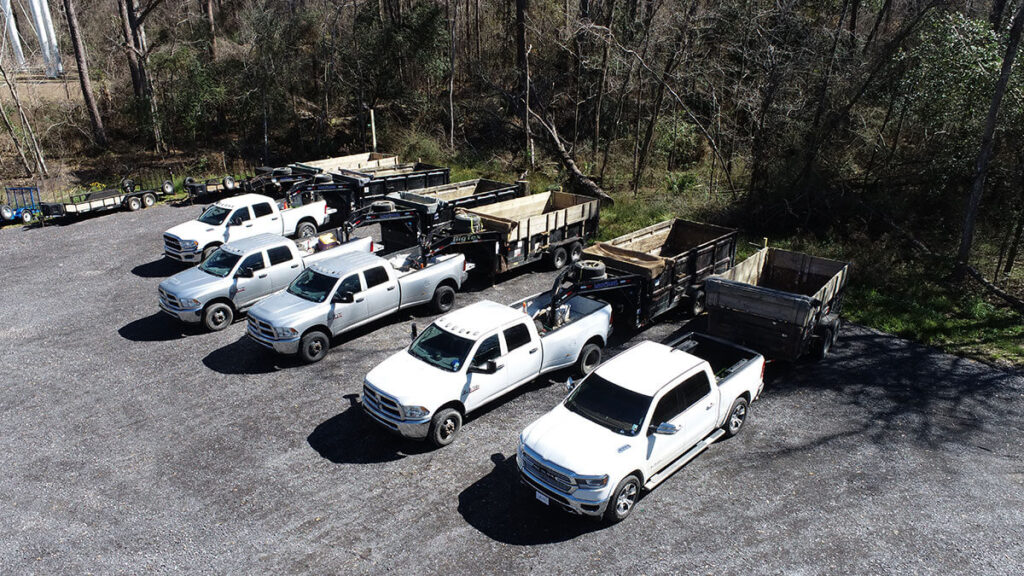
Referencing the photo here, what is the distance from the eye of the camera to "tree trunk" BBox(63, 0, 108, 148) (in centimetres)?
2820

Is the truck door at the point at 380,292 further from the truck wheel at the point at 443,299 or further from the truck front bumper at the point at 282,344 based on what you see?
the truck front bumper at the point at 282,344

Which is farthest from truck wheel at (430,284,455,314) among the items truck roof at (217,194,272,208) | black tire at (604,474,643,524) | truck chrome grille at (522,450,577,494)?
truck roof at (217,194,272,208)

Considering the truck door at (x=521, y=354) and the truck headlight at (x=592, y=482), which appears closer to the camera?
the truck headlight at (x=592, y=482)


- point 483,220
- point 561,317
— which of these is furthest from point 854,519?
point 483,220

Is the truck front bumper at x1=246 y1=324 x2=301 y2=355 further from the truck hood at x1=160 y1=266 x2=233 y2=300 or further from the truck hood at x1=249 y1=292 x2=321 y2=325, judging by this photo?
the truck hood at x1=160 y1=266 x2=233 y2=300

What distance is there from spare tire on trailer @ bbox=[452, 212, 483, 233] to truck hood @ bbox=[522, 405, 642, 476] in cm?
807

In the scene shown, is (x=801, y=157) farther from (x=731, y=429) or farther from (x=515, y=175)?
(x=731, y=429)

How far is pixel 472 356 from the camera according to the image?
31.3 ft

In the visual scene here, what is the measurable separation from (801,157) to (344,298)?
15.5 m

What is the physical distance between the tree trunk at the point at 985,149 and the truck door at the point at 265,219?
18.8m

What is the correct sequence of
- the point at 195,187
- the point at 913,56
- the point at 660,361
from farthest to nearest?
the point at 195,187
the point at 913,56
the point at 660,361

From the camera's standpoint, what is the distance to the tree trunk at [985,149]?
1352 cm

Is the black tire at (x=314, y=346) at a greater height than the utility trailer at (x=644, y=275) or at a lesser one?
lesser

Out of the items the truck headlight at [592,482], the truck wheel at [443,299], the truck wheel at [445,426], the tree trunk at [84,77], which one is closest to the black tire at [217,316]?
the truck wheel at [443,299]
